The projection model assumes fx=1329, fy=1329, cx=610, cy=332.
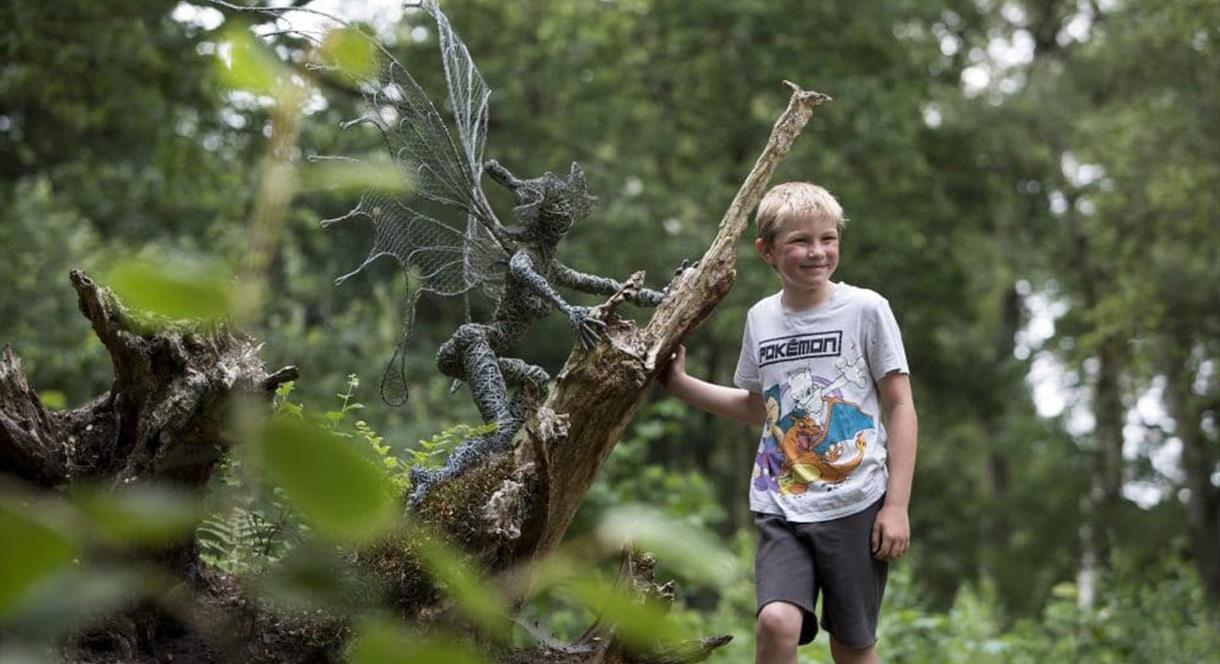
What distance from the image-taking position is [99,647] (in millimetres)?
2783

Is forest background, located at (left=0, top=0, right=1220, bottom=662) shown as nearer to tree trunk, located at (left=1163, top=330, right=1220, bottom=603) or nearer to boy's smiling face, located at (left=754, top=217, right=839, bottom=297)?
tree trunk, located at (left=1163, top=330, right=1220, bottom=603)

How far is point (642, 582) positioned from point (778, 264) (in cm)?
84

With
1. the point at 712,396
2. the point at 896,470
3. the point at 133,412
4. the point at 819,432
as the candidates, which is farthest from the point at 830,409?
the point at 133,412

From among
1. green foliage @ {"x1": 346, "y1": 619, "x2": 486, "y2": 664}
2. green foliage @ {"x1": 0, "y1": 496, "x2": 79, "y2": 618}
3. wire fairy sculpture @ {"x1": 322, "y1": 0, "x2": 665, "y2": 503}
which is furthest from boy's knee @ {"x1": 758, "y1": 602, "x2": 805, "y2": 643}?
green foliage @ {"x1": 0, "y1": 496, "x2": 79, "y2": 618}

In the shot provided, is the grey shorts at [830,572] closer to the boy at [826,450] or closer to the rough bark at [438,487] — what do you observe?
the boy at [826,450]

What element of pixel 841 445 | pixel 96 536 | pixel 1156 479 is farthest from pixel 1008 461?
pixel 96 536

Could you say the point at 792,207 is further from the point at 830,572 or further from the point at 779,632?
the point at 779,632

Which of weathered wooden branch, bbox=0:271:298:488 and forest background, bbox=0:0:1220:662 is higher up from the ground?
forest background, bbox=0:0:1220:662

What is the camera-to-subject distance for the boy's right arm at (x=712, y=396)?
3.40m

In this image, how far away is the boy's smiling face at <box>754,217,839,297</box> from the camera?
10.3 feet

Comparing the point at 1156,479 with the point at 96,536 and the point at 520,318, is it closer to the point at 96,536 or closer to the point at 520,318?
the point at 520,318

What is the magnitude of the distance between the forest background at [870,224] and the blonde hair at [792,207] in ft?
10.9

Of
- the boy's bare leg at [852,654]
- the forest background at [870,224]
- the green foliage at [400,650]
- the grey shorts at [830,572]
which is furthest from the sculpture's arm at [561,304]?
the forest background at [870,224]

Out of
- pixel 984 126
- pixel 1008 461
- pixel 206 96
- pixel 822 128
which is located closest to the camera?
pixel 206 96
